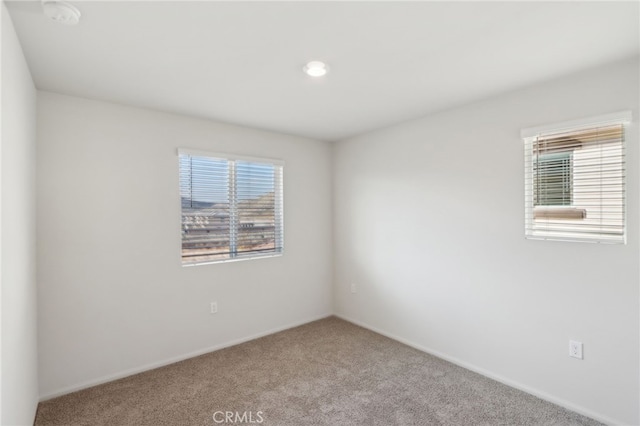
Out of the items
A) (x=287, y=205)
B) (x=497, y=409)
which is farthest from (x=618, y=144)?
(x=287, y=205)

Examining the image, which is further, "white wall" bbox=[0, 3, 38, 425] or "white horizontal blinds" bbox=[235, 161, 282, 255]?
"white horizontal blinds" bbox=[235, 161, 282, 255]

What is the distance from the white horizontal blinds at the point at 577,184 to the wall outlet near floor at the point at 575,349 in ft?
2.41

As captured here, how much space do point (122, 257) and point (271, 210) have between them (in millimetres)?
1599

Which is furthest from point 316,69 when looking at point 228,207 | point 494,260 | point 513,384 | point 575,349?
point 513,384

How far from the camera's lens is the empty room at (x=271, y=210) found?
170cm

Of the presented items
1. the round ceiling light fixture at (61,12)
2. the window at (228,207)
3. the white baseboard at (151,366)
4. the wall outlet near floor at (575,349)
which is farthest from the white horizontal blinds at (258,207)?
the wall outlet near floor at (575,349)

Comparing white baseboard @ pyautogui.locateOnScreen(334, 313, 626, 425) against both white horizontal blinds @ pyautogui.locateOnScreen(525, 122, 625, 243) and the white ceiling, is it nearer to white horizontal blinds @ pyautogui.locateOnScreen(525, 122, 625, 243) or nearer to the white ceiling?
white horizontal blinds @ pyautogui.locateOnScreen(525, 122, 625, 243)

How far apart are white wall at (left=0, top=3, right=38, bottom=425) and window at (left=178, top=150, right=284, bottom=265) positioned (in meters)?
1.15

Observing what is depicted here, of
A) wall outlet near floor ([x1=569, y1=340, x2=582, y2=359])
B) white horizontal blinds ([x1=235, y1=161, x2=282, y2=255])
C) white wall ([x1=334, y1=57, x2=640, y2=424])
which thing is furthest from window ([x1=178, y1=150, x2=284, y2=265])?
wall outlet near floor ([x1=569, y1=340, x2=582, y2=359])

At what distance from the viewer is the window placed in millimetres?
Answer: 3160

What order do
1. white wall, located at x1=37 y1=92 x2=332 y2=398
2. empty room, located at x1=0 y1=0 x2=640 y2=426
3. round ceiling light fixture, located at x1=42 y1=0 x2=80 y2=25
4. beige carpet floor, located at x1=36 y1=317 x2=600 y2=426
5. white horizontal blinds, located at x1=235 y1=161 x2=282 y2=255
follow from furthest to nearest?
1. white horizontal blinds, located at x1=235 y1=161 x2=282 y2=255
2. white wall, located at x1=37 y1=92 x2=332 y2=398
3. beige carpet floor, located at x1=36 y1=317 x2=600 y2=426
4. empty room, located at x1=0 y1=0 x2=640 y2=426
5. round ceiling light fixture, located at x1=42 y1=0 x2=80 y2=25

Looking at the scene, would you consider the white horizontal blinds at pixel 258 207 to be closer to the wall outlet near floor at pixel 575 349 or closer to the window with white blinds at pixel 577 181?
the window with white blinds at pixel 577 181

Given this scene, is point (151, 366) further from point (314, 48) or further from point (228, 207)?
point (314, 48)

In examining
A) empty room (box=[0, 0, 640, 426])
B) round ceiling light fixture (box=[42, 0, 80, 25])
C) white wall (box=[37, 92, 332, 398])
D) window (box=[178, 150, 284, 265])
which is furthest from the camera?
window (box=[178, 150, 284, 265])
